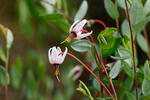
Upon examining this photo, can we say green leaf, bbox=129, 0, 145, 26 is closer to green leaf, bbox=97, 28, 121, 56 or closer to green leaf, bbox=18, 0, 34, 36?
green leaf, bbox=97, 28, 121, 56

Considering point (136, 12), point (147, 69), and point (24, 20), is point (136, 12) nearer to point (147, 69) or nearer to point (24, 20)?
point (147, 69)

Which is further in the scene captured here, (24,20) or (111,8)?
(24,20)

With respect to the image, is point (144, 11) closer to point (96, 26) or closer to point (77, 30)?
point (77, 30)

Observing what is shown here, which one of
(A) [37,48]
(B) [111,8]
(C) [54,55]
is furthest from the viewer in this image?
(A) [37,48]

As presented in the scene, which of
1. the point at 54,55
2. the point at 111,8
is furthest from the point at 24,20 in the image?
the point at 54,55

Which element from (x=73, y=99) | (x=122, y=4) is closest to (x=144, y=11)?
(x=122, y=4)

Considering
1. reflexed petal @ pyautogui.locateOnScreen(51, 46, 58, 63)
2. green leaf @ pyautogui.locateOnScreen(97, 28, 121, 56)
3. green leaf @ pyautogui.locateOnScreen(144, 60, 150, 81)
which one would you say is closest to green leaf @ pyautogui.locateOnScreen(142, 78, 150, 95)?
green leaf @ pyautogui.locateOnScreen(144, 60, 150, 81)

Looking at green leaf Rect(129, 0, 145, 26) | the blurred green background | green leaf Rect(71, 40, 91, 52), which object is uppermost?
green leaf Rect(129, 0, 145, 26)
